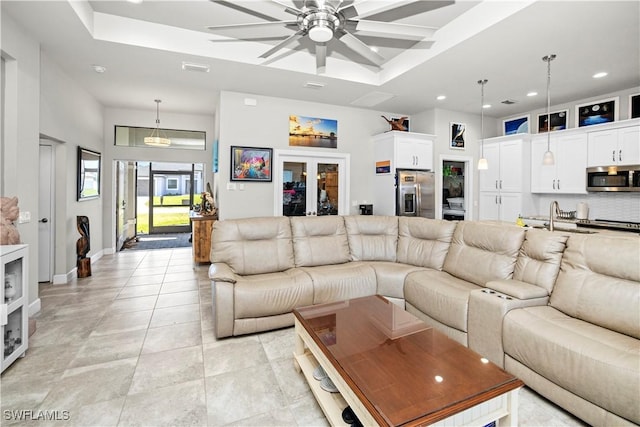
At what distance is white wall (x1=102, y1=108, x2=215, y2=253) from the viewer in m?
6.30

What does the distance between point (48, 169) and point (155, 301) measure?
2.55 metres

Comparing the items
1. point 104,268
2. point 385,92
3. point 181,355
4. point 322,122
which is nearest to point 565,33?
point 385,92

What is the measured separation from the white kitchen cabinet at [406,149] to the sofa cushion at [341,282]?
8.75 feet

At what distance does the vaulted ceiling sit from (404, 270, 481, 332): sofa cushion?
91.6 inches

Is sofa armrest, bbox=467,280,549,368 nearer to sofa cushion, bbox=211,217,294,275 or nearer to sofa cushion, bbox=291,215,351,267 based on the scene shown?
sofa cushion, bbox=291,215,351,267

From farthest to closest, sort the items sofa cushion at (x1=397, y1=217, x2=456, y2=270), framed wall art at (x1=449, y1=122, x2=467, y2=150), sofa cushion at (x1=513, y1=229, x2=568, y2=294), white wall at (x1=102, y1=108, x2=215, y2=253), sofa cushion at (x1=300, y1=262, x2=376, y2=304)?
white wall at (x1=102, y1=108, x2=215, y2=253) → framed wall art at (x1=449, y1=122, x2=467, y2=150) → sofa cushion at (x1=397, y1=217, x2=456, y2=270) → sofa cushion at (x1=300, y1=262, x2=376, y2=304) → sofa cushion at (x1=513, y1=229, x2=568, y2=294)

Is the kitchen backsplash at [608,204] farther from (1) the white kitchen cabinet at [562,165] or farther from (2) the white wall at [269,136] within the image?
(2) the white wall at [269,136]

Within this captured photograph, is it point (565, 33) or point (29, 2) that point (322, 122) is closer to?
point (565, 33)

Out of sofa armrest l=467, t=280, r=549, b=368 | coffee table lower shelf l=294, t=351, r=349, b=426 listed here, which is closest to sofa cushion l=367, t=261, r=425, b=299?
sofa armrest l=467, t=280, r=549, b=368

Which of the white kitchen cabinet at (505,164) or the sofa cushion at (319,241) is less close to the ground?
the white kitchen cabinet at (505,164)

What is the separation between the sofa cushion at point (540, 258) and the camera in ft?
7.82

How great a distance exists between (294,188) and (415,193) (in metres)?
2.20

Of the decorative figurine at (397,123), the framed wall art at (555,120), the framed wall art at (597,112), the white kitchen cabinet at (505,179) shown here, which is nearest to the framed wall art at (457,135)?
the white kitchen cabinet at (505,179)

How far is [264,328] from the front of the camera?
9.63ft
